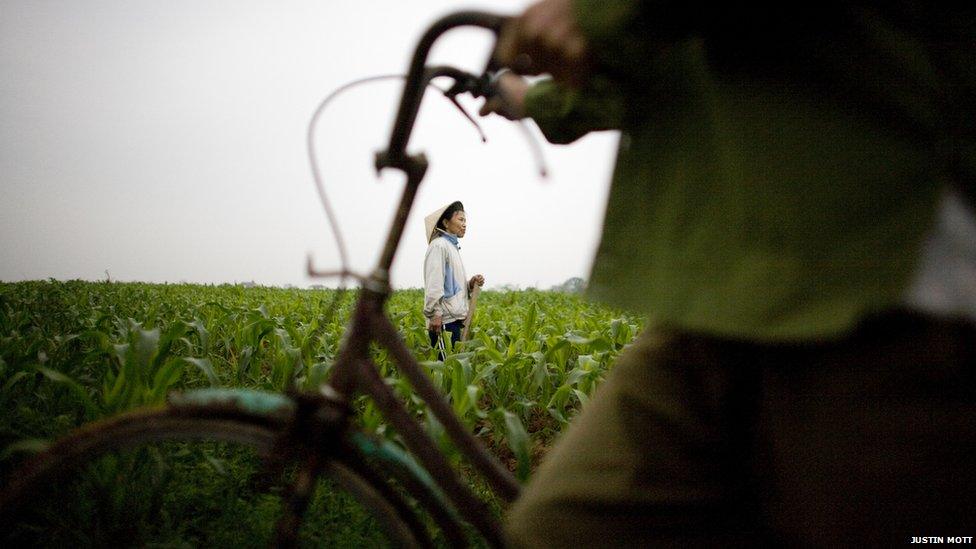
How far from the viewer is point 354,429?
86 centimetres

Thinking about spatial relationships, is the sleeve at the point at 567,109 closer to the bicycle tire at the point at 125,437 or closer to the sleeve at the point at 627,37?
the sleeve at the point at 627,37

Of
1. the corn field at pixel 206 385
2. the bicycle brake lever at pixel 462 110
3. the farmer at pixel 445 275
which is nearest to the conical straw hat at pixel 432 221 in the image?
the farmer at pixel 445 275

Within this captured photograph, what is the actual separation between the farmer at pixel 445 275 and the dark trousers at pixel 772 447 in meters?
3.58

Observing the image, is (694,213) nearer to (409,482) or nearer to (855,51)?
(855,51)

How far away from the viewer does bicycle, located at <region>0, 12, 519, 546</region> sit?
2.60ft

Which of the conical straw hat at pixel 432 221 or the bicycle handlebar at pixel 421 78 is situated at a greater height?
the conical straw hat at pixel 432 221

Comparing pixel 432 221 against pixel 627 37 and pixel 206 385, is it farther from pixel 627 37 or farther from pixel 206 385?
pixel 627 37

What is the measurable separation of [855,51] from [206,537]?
2.13 m

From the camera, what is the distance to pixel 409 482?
34.6 inches

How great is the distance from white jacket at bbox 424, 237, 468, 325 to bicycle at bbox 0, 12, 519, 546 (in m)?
3.46

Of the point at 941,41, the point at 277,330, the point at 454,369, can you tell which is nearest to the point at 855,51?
the point at 941,41

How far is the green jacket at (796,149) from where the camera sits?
1.73 ft

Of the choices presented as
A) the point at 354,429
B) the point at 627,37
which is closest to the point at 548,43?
the point at 627,37

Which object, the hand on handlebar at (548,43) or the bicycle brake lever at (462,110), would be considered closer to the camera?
the hand on handlebar at (548,43)
